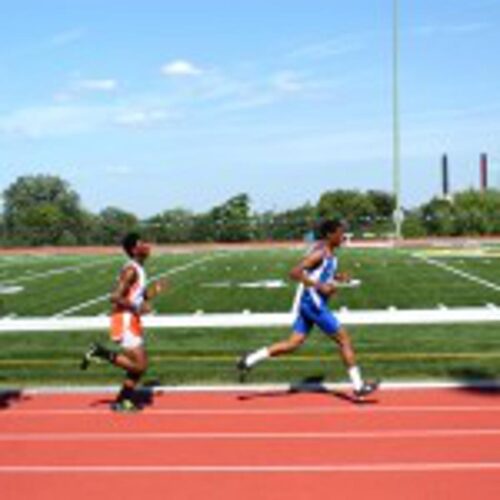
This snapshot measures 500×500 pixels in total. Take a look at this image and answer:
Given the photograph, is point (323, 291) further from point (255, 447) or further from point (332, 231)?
point (255, 447)

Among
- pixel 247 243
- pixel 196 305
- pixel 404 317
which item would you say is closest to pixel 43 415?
pixel 404 317

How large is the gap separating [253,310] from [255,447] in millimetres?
11392

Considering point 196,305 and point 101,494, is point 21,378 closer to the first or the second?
point 101,494

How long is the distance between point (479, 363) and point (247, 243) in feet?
160

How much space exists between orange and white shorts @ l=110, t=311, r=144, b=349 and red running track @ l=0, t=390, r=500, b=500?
25.3 inches

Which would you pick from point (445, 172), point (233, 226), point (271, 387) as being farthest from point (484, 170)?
point (271, 387)

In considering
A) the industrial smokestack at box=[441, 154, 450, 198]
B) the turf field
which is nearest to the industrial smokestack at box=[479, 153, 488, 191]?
the industrial smokestack at box=[441, 154, 450, 198]

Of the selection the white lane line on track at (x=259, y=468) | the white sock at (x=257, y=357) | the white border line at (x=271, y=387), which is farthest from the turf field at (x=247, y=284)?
the white lane line on track at (x=259, y=468)

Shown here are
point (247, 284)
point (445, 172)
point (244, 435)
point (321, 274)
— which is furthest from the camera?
point (445, 172)

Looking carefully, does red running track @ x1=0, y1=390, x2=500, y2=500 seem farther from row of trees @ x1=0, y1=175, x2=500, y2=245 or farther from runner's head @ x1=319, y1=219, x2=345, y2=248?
row of trees @ x1=0, y1=175, x2=500, y2=245

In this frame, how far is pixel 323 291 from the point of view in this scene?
10.5 m

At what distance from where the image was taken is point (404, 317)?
59.7 ft

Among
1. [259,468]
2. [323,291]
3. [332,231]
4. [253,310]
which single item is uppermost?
[332,231]

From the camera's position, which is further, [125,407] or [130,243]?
[130,243]
